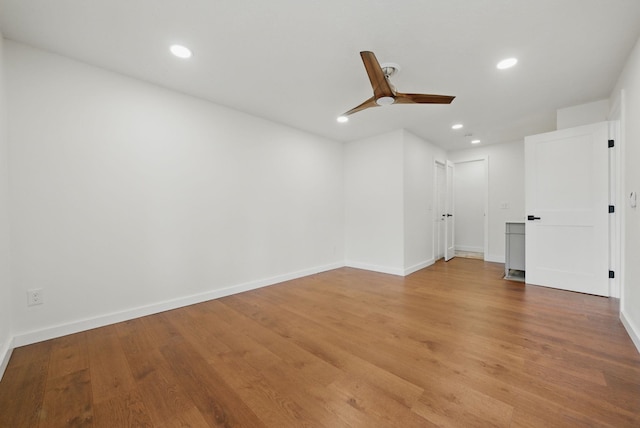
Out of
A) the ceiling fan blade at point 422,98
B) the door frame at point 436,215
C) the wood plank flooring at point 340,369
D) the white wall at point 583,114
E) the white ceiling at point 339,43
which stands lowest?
the wood plank flooring at point 340,369

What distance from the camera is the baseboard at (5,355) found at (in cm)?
177

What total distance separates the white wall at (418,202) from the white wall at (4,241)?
4.39m

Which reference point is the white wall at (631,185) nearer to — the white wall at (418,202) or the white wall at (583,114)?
the white wall at (583,114)

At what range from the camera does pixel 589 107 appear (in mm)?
3379

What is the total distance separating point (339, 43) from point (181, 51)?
53.3 inches

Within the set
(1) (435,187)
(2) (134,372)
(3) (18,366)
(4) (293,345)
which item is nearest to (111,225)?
(3) (18,366)

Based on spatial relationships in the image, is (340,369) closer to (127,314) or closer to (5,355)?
(127,314)

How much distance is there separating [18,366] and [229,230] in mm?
2022

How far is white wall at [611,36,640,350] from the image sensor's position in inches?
82.5

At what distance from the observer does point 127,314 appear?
8.57 feet

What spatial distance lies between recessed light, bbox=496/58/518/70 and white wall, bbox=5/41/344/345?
281 centimetres

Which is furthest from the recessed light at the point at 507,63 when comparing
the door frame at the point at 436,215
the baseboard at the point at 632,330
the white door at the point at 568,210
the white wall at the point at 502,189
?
the white wall at the point at 502,189

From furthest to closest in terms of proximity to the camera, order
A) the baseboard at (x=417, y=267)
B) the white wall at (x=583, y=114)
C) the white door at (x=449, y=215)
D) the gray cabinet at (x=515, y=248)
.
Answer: the white door at (x=449, y=215), the baseboard at (x=417, y=267), the gray cabinet at (x=515, y=248), the white wall at (x=583, y=114)

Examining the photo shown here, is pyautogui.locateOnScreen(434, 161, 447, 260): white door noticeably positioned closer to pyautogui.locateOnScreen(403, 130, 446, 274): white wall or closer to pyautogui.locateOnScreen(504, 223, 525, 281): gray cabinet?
pyautogui.locateOnScreen(403, 130, 446, 274): white wall
